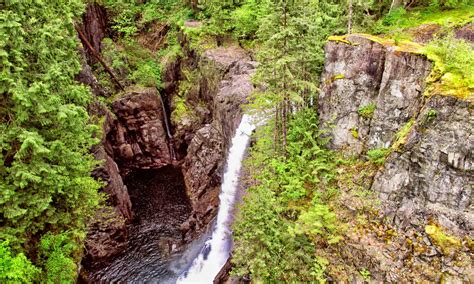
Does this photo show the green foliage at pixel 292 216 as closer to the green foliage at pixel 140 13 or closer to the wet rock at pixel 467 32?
the wet rock at pixel 467 32

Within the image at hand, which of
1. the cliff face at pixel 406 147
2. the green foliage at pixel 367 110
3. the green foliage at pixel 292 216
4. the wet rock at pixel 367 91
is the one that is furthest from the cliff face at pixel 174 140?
the green foliage at pixel 367 110

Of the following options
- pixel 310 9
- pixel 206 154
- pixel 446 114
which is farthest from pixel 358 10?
pixel 206 154

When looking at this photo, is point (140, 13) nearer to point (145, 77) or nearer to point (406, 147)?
point (145, 77)

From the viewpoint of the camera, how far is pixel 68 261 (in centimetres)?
1309

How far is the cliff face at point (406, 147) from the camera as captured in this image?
415 inches

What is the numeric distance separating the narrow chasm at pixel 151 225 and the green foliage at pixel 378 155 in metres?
13.1

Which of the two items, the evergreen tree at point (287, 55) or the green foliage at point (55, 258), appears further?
the evergreen tree at point (287, 55)

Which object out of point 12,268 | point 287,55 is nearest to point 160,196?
point 12,268

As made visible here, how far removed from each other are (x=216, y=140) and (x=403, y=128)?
1440cm

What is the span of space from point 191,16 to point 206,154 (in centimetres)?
1874

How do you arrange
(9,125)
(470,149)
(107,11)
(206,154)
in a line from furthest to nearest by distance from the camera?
1. (107,11)
2. (206,154)
3. (9,125)
4. (470,149)

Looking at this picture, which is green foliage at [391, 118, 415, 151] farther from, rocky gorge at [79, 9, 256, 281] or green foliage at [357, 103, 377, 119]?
rocky gorge at [79, 9, 256, 281]

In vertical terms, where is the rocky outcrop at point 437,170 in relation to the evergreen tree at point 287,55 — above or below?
below

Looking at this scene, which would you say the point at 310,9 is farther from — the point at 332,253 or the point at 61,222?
the point at 61,222
